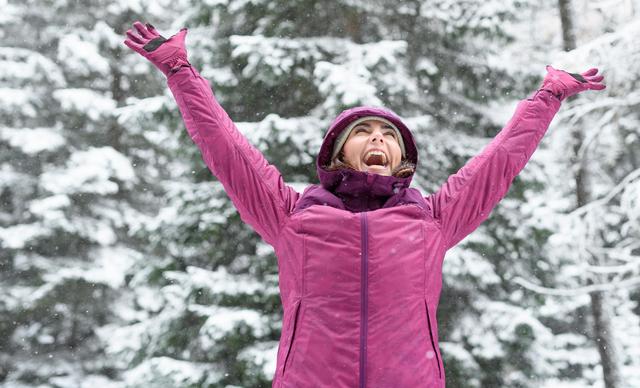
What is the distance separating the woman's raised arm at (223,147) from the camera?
8.39 feet

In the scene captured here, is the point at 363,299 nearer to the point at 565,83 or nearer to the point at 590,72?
the point at 565,83

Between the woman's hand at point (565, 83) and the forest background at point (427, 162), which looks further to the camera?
the forest background at point (427, 162)

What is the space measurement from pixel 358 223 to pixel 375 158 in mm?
351

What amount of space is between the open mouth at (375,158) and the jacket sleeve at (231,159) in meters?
0.35

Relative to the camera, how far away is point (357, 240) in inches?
93.5

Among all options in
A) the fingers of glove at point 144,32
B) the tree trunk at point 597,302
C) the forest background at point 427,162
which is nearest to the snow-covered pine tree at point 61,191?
the forest background at point 427,162

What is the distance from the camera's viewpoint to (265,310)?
266 inches

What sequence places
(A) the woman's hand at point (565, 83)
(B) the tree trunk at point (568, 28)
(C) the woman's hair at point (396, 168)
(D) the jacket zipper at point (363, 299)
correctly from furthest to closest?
(B) the tree trunk at point (568, 28) < (A) the woman's hand at point (565, 83) < (C) the woman's hair at point (396, 168) < (D) the jacket zipper at point (363, 299)

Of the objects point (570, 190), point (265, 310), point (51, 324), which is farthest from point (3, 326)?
point (570, 190)

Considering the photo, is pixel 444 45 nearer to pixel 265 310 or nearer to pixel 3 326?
pixel 265 310

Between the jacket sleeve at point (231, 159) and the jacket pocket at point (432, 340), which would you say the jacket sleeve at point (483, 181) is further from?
the jacket sleeve at point (231, 159)

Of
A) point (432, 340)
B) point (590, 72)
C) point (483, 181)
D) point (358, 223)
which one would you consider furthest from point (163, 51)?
point (590, 72)

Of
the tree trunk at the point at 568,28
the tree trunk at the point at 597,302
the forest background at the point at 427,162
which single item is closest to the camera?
the forest background at the point at 427,162

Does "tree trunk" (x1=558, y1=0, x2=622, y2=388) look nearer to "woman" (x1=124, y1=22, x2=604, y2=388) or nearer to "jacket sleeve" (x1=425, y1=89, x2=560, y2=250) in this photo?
"jacket sleeve" (x1=425, y1=89, x2=560, y2=250)
